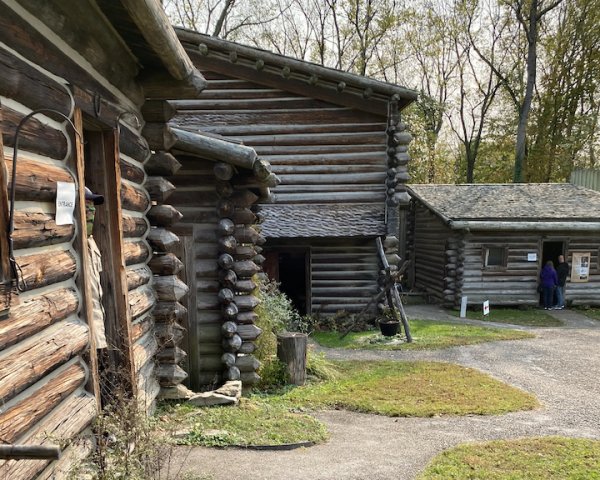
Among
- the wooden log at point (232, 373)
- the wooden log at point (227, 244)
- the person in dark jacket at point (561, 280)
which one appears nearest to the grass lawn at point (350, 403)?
the wooden log at point (232, 373)

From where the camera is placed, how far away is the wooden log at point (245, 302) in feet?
23.6

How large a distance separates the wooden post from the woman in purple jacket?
1196 cm

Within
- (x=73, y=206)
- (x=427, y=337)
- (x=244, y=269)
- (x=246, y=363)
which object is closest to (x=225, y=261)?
(x=244, y=269)

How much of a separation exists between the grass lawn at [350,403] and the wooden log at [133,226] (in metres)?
1.88

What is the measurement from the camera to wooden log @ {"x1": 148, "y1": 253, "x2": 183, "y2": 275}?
17.2 ft

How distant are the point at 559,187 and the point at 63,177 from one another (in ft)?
67.8

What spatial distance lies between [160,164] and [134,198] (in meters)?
0.74

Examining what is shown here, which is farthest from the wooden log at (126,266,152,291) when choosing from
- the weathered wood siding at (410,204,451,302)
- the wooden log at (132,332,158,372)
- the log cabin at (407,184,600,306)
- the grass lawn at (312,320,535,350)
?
the weathered wood siding at (410,204,451,302)

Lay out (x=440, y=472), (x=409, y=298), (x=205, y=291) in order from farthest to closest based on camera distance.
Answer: (x=409, y=298) → (x=205, y=291) → (x=440, y=472)

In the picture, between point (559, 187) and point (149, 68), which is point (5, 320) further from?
point (559, 187)

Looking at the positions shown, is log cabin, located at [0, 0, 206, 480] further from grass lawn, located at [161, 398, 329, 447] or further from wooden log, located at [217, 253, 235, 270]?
wooden log, located at [217, 253, 235, 270]

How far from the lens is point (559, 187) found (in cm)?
1933

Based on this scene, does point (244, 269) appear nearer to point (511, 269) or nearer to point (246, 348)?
point (246, 348)

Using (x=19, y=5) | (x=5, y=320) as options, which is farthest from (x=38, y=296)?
A: (x=19, y=5)
